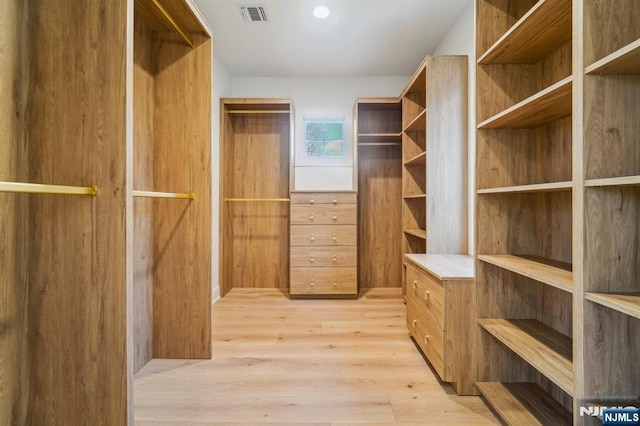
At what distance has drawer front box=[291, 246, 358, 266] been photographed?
11.2ft

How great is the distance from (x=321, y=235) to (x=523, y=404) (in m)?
2.22

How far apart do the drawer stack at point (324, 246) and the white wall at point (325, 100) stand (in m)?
0.56

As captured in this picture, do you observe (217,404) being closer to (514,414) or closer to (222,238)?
(514,414)

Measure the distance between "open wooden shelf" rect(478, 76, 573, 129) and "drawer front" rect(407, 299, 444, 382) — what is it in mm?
1172

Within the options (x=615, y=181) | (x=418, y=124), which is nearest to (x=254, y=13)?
(x=418, y=124)

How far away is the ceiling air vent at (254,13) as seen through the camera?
256cm

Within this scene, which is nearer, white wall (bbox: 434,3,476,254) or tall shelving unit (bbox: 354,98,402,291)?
white wall (bbox: 434,3,476,254)

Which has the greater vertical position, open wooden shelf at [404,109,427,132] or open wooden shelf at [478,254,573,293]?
open wooden shelf at [404,109,427,132]

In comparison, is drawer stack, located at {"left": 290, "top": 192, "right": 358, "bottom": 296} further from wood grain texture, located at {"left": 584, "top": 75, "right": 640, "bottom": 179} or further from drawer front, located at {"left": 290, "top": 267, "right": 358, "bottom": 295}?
wood grain texture, located at {"left": 584, "top": 75, "right": 640, "bottom": 179}

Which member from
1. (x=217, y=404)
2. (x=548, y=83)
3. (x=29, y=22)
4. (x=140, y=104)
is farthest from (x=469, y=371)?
(x=29, y=22)

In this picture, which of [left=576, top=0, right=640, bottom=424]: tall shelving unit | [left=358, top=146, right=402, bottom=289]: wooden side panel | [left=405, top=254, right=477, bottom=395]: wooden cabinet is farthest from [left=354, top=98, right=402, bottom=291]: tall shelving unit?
[left=576, top=0, right=640, bottom=424]: tall shelving unit

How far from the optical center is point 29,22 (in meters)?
1.31

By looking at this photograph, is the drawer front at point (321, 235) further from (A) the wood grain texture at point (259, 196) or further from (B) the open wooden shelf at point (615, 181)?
(B) the open wooden shelf at point (615, 181)

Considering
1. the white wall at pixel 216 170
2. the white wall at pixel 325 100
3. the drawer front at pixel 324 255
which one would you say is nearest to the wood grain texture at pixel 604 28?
the drawer front at pixel 324 255
